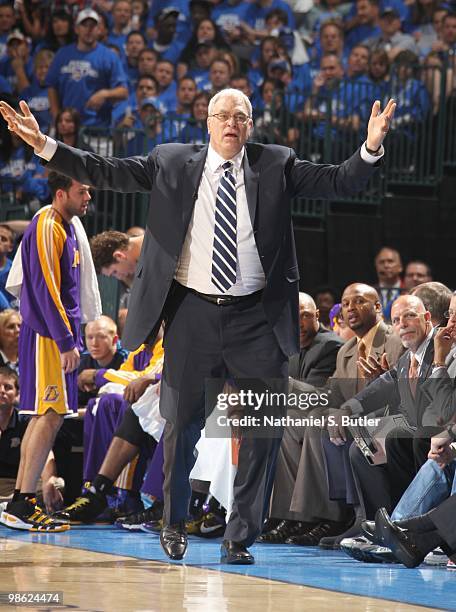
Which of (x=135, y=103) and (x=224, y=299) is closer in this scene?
(x=224, y=299)

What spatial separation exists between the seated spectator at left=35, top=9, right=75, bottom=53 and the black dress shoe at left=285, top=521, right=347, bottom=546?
22.6 feet

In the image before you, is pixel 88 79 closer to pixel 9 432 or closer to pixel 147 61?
pixel 147 61

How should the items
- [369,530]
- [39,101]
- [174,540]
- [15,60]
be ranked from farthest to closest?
[15,60]
[39,101]
[369,530]
[174,540]

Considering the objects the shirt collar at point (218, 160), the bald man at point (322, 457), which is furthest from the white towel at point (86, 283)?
the shirt collar at point (218, 160)

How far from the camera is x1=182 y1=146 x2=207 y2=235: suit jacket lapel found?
16.0 ft

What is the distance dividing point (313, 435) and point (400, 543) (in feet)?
4.23

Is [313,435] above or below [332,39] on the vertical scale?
below

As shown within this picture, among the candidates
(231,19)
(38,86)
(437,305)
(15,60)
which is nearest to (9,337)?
(437,305)

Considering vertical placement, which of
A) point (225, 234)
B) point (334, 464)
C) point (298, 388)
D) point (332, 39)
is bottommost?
point (334, 464)

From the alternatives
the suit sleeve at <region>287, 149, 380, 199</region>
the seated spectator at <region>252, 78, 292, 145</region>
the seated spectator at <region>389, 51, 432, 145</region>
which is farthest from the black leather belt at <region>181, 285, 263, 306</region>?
the seated spectator at <region>389, 51, 432, 145</region>

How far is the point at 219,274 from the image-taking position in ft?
15.7

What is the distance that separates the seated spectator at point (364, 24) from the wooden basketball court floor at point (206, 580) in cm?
752

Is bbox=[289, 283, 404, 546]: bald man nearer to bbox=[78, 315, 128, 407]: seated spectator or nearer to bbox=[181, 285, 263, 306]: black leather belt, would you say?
bbox=[181, 285, 263, 306]: black leather belt

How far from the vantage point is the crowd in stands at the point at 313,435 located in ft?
17.5
